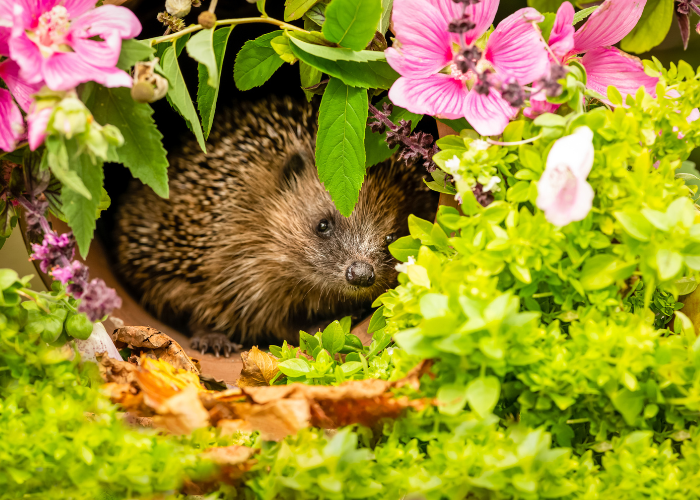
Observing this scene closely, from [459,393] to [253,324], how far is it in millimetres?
1666

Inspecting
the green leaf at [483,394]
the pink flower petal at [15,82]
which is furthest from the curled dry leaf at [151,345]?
the green leaf at [483,394]

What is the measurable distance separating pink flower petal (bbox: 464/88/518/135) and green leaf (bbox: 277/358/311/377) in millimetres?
508

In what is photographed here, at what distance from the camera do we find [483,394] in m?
0.66

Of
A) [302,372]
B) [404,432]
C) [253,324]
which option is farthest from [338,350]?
[253,324]

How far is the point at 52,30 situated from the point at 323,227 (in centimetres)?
123

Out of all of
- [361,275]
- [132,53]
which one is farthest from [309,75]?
[361,275]

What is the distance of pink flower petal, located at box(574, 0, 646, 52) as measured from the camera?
1.06 metres

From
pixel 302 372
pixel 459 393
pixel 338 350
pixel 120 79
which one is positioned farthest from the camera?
pixel 338 350

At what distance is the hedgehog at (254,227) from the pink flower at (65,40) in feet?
3.74

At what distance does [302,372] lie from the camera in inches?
42.2

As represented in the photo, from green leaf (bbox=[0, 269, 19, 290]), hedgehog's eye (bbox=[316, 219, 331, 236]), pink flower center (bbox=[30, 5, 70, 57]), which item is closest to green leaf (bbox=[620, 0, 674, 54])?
hedgehog's eye (bbox=[316, 219, 331, 236])

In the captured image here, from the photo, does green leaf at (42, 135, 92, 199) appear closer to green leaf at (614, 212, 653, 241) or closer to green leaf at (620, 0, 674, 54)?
green leaf at (614, 212, 653, 241)

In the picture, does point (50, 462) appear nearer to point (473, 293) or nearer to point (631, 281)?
point (473, 293)

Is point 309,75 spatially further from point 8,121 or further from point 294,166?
point 294,166
